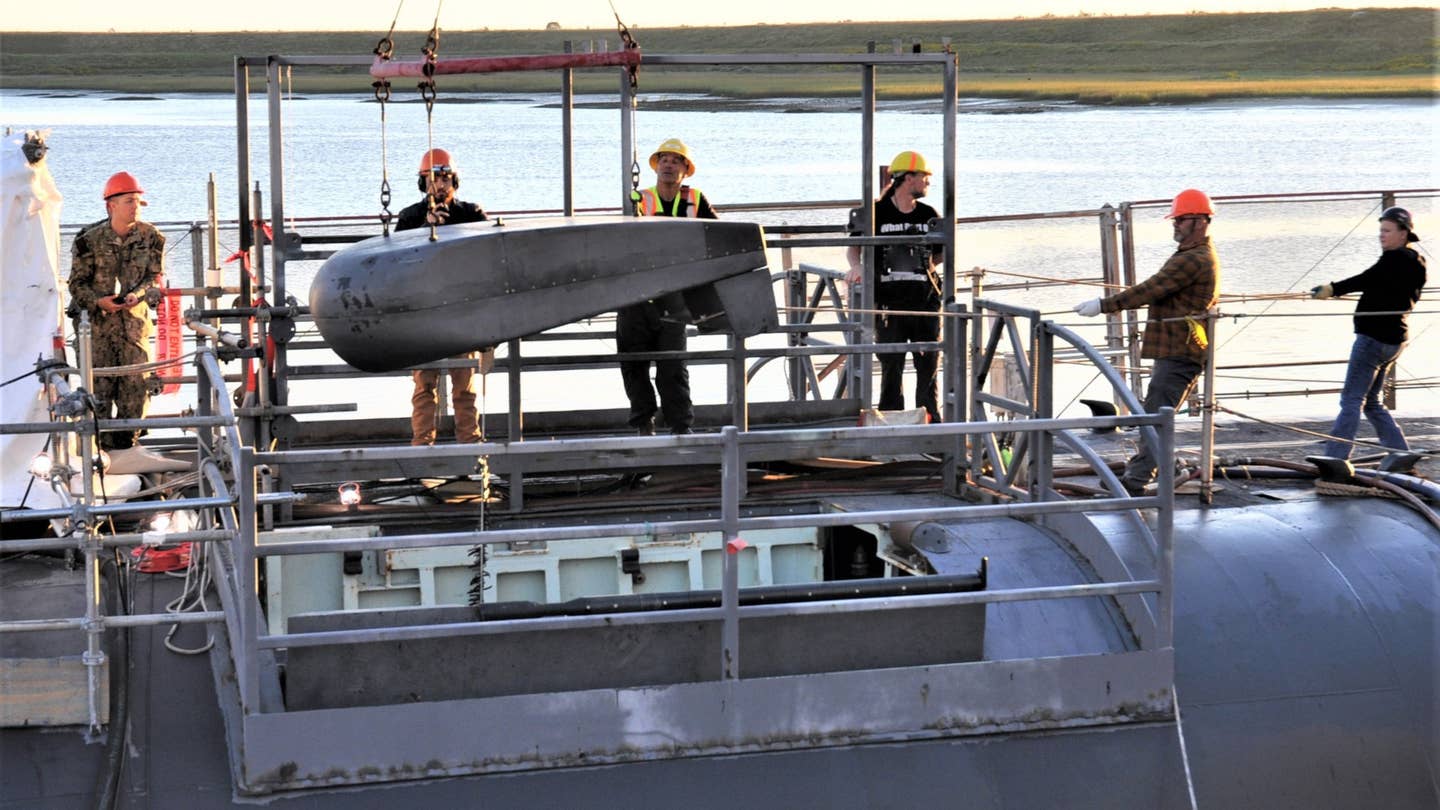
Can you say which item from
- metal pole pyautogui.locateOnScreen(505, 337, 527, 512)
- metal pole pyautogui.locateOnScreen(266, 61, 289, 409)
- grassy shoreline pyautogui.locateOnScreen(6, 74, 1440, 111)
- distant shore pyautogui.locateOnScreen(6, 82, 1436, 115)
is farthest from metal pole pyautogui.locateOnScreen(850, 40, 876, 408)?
distant shore pyautogui.locateOnScreen(6, 82, 1436, 115)

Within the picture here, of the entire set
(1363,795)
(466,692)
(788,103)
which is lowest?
(1363,795)

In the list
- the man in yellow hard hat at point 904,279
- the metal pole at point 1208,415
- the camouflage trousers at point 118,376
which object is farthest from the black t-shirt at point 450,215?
the metal pole at point 1208,415

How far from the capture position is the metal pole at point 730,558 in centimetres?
876

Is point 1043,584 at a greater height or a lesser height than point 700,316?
lesser

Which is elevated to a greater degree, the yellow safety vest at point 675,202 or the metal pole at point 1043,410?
the yellow safety vest at point 675,202

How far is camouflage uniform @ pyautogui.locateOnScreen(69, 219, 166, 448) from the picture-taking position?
482 inches

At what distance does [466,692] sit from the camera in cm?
908

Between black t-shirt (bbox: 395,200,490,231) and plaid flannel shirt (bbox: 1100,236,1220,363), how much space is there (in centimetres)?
Answer: 364

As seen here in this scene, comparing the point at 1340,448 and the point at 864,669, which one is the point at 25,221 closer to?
the point at 864,669

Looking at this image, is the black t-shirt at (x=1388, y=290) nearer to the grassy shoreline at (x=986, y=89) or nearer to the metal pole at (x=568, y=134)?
the metal pole at (x=568, y=134)

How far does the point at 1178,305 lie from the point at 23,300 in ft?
21.7

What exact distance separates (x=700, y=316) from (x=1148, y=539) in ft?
8.40

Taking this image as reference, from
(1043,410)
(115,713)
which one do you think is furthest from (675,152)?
(115,713)

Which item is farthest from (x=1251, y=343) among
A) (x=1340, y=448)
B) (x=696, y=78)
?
(x=696, y=78)
